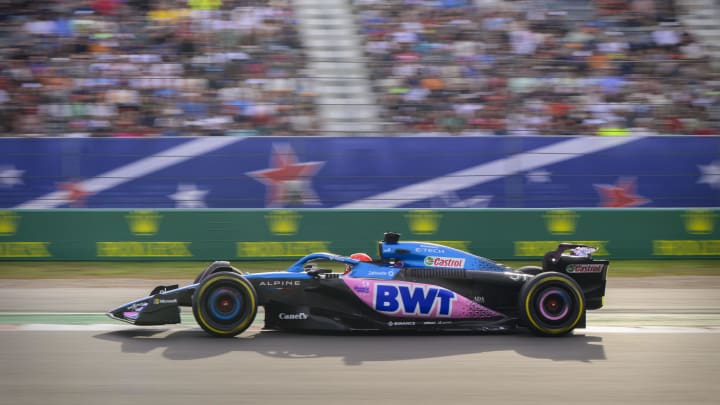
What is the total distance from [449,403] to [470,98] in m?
11.0

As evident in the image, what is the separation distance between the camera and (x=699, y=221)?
48.9 ft

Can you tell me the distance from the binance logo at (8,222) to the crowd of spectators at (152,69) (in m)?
1.84

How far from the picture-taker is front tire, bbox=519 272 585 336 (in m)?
8.10

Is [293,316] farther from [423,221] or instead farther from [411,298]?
[423,221]

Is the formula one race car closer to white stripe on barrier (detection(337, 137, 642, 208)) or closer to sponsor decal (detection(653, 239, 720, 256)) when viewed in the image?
white stripe on barrier (detection(337, 137, 642, 208))

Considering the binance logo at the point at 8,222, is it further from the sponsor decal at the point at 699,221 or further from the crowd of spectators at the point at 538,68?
the sponsor decal at the point at 699,221

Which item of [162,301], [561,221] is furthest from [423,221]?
[162,301]

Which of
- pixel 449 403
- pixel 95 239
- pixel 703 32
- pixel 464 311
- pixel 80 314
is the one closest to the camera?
pixel 449 403

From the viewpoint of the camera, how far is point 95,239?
1461 centimetres

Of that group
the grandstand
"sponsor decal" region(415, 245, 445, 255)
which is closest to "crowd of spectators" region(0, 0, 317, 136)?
the grandstand

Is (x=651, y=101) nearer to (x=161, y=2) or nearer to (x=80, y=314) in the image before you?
(x=161, y=2)

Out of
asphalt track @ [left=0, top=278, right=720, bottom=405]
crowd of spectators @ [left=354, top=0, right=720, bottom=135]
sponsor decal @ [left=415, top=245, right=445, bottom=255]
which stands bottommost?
asphalt track @ [left=0, top=278, right=720, bottom=405]

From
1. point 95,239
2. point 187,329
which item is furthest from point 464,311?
point 95,239

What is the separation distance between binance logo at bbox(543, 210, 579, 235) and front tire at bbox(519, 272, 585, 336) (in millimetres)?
6668
